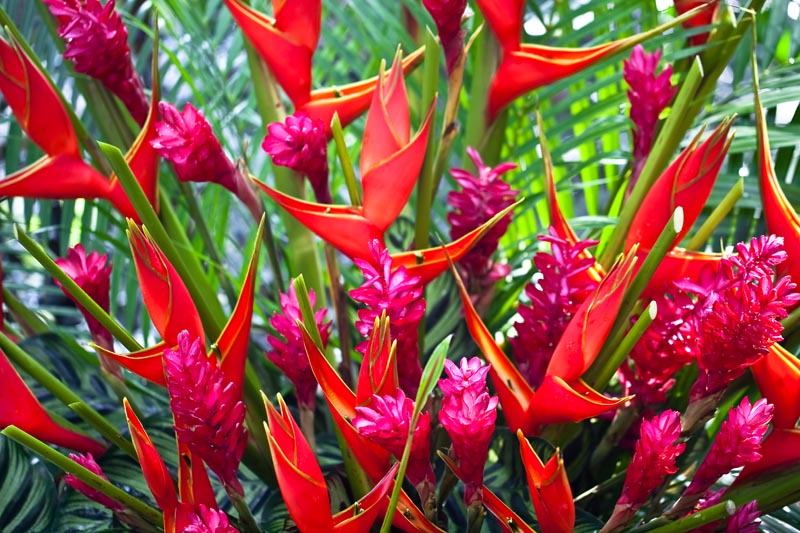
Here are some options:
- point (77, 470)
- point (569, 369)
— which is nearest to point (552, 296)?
point (569, 369)

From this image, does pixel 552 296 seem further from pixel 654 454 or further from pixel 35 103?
pixel 35 103

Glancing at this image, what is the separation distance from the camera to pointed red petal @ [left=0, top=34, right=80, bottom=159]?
27 centimetres

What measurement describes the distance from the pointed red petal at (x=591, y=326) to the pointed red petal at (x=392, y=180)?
0.20 feet

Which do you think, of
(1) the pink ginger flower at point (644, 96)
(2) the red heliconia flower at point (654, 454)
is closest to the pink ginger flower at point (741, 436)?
(2) the red heliconia flower at point (654, 454)

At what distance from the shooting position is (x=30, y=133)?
0.28 metres

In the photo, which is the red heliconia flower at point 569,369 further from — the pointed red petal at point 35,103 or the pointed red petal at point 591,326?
the pointed red petal at point 35,103

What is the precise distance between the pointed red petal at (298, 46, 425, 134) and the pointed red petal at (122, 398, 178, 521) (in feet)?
0.38

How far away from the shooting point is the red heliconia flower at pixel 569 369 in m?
0.22

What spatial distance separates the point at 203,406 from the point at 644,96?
0.19m

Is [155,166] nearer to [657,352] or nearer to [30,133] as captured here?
[30,133]

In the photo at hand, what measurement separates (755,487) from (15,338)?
277mm

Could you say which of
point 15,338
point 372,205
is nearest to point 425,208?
point 372,205

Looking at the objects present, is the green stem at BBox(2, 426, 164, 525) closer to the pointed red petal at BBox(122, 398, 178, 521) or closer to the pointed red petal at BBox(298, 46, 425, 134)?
the pointed red petal at BBox(122, 398, 178, 521)

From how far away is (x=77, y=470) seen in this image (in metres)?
0.20
